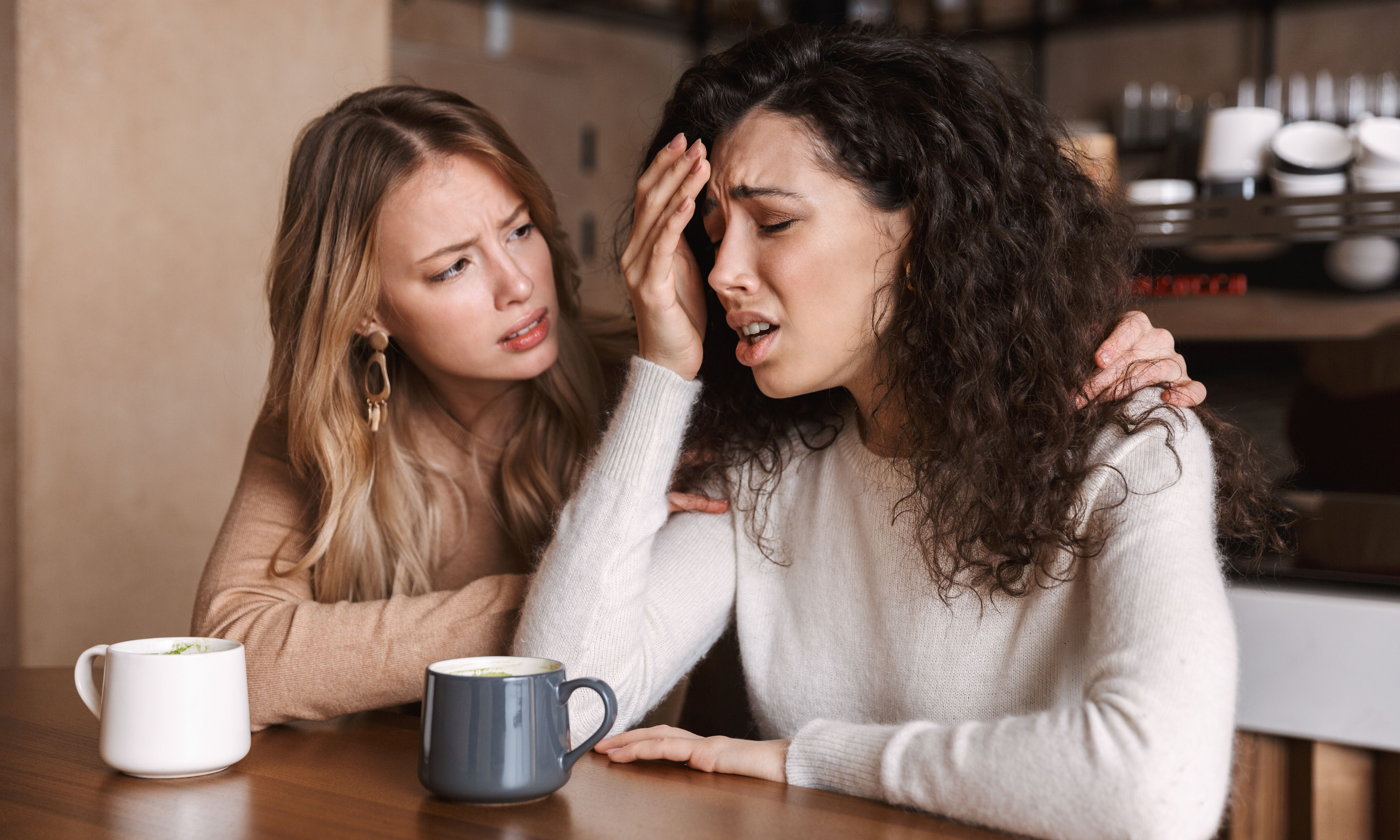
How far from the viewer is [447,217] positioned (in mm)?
1339

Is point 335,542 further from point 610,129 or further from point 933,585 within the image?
point 610,129

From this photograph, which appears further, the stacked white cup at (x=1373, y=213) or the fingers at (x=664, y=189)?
the stacked white cup at (x=1373, y=213)

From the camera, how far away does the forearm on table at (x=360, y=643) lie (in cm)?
110

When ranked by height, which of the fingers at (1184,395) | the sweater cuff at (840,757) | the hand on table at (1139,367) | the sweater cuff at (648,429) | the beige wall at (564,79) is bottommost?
the sweater cuff at (840,757)

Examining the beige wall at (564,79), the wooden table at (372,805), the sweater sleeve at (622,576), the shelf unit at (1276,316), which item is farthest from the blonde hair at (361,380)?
the beige wall at (564,79)

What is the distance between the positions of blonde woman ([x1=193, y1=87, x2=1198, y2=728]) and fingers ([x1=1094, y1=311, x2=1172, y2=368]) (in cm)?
43

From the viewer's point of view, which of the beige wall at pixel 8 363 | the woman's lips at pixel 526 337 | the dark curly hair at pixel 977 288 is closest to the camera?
the dark curly hair at pixel 977 288

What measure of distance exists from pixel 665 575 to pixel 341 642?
1.06 ft

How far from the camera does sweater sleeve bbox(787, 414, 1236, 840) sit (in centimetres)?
78

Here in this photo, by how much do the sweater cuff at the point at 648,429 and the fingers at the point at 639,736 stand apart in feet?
0.75

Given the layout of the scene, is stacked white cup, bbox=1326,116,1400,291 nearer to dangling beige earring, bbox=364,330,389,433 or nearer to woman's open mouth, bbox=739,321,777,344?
woman's open mouth, bbox=739,321,777,344

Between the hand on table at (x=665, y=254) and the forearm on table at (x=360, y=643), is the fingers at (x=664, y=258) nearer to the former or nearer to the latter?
the hand on table at (x=665, y=254)

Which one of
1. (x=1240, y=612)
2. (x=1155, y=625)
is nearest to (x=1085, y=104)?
(x=1240, y=612)

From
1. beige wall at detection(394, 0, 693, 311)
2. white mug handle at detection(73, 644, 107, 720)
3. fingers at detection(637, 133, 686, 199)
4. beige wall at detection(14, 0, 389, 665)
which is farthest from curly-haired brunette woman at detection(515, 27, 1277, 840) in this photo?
beige wall at detection(394, 0, 693, 311)
